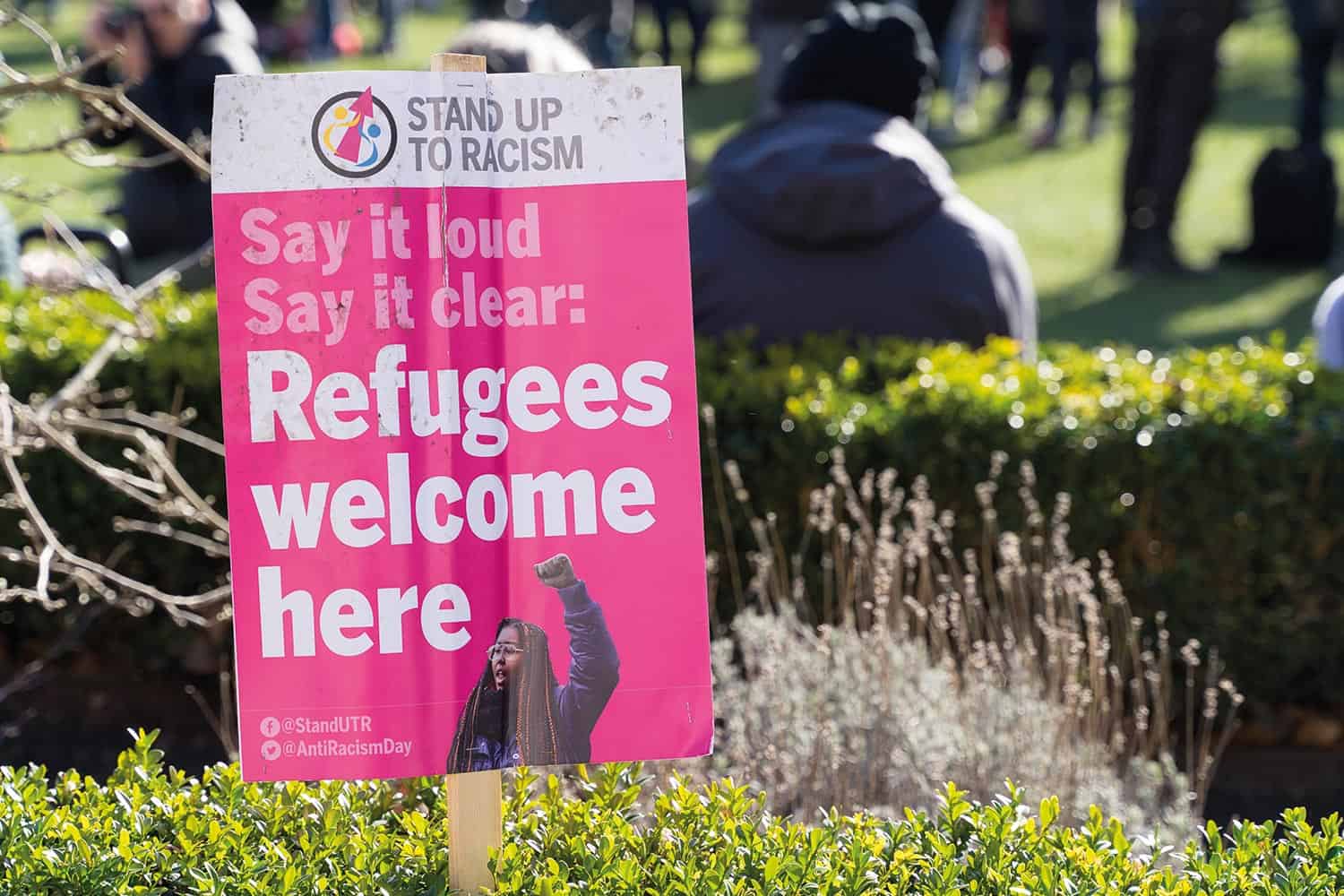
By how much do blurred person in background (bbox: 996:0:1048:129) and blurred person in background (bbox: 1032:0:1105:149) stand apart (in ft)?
0.78

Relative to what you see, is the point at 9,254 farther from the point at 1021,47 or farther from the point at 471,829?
the point at 1021,47

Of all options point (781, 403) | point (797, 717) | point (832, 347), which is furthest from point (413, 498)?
point (832, 347)

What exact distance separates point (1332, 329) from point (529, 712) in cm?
348

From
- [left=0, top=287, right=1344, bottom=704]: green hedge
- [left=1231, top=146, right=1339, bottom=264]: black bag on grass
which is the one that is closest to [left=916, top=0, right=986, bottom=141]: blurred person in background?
[left=1231, top=146, right=1339, bottom=264]: black bag on grass

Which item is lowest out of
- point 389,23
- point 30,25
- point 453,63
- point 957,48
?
Result: point 453,63

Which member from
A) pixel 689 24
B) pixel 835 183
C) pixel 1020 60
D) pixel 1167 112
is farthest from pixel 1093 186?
pixel 835 183

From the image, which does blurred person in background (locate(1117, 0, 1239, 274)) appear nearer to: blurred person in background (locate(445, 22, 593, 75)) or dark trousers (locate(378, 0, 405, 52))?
blurred person in background (locate(445, 22, 593, 75))

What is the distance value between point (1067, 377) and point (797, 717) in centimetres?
160

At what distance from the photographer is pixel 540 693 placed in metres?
2.53

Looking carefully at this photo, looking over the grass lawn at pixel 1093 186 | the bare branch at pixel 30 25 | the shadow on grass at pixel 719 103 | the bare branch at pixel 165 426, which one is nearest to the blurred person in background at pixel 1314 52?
the grass lawn at pixel 1093 186

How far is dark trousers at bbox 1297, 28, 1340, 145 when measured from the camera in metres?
10.7

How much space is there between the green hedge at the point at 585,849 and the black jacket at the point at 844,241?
8.02ft

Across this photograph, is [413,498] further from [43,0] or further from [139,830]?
[43,0]

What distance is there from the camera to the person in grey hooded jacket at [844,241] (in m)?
4.86
